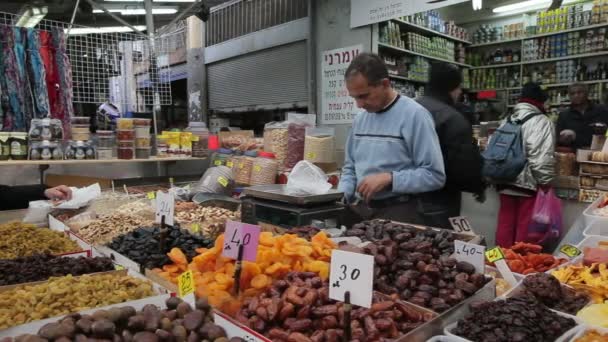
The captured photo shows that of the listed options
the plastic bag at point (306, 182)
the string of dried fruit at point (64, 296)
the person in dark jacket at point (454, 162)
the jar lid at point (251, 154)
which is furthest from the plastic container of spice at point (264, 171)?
the string of dried fruit at point (64, 296)

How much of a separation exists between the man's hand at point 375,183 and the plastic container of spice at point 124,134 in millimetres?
2165

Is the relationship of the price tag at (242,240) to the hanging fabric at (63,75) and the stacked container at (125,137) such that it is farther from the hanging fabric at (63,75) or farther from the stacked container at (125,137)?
the hanging fabric at (63,75)

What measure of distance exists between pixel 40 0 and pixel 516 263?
799 centimetres

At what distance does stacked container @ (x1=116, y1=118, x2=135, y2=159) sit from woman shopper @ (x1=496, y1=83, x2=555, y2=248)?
3.17m

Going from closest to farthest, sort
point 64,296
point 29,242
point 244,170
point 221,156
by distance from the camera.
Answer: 1. point 64,296
2. point 29,242
3. point 244,170
4. point 221,156

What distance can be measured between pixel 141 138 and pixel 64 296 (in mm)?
2578

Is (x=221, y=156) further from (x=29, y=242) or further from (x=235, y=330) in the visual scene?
(x=235, y=330)

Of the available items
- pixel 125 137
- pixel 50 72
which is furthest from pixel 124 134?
pixel 50 72

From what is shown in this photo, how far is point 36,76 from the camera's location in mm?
3717

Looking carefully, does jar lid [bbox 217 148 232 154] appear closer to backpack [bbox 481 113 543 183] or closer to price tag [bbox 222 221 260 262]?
backpack [bbox 481 113 543 183]

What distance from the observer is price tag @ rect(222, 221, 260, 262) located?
4.73 feet

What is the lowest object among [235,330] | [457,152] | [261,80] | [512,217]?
[512,217]

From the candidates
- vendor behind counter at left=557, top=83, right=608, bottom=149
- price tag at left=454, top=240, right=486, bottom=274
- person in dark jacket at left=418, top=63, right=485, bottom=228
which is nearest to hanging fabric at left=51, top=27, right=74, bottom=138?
person in dark jacket at left=418, top=63, right=485, bottom=228

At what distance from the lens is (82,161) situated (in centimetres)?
342
